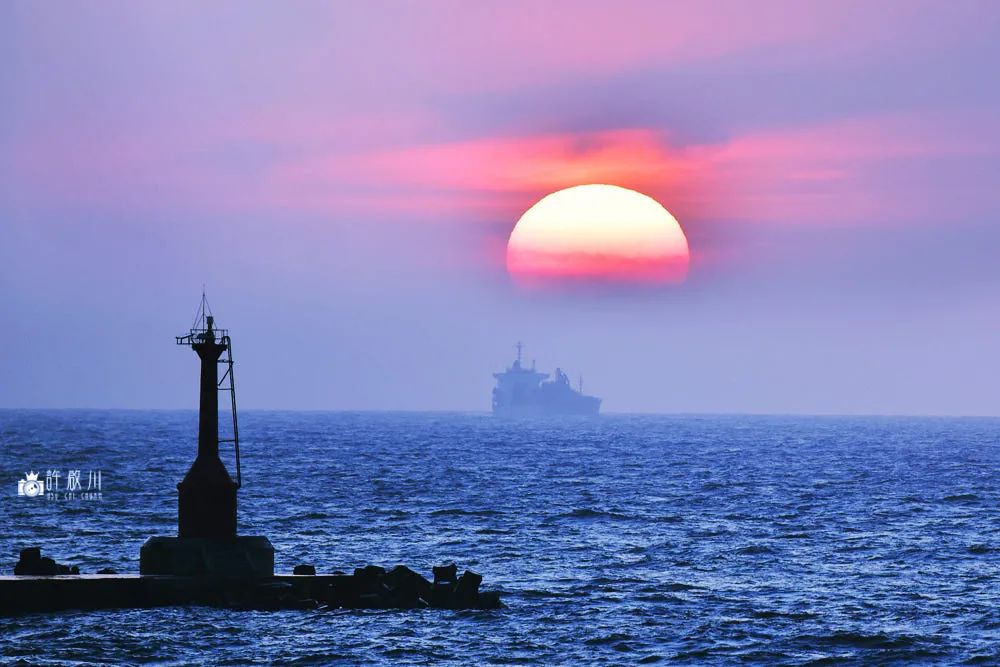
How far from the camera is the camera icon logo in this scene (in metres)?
76.6

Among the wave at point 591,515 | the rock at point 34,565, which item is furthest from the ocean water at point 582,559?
the rock at point 34,565

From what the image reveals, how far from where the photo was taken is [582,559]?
51.2m

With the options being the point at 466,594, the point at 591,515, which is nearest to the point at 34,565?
the point at 466,594

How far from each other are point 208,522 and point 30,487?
46013 millimetres

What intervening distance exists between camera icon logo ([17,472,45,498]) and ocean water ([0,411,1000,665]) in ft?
7.26

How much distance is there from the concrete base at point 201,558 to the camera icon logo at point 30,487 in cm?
4055

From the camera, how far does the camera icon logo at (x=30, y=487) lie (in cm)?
7656

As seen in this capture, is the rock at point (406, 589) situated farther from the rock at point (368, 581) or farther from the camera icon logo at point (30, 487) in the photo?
the camera icon logo at point (30, 487)

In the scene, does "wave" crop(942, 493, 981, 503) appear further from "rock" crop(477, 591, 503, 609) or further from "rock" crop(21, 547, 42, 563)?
"rock" crop(21, 547, 42, 563)

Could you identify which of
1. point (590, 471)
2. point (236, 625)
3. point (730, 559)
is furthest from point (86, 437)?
point (236, 625)

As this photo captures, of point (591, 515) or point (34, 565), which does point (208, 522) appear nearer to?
point (34, 565)

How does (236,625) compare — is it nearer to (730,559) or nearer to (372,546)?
(372,546)

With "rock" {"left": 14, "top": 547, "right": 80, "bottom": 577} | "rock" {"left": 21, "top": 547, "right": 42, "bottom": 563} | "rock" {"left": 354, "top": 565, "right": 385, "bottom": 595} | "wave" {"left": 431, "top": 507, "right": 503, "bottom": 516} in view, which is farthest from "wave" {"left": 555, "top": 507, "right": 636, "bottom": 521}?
"rock" {"left": 21, "top": 547, "right": 42, "bottom": 563}

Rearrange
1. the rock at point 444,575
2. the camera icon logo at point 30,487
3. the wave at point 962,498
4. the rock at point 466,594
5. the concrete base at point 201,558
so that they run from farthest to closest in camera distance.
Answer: the wave at point 962,498 → the camera icon logo at point 30,487 → the rock at point 444,575 → the rock at point 466,594 → the concrete base at point 201,558
